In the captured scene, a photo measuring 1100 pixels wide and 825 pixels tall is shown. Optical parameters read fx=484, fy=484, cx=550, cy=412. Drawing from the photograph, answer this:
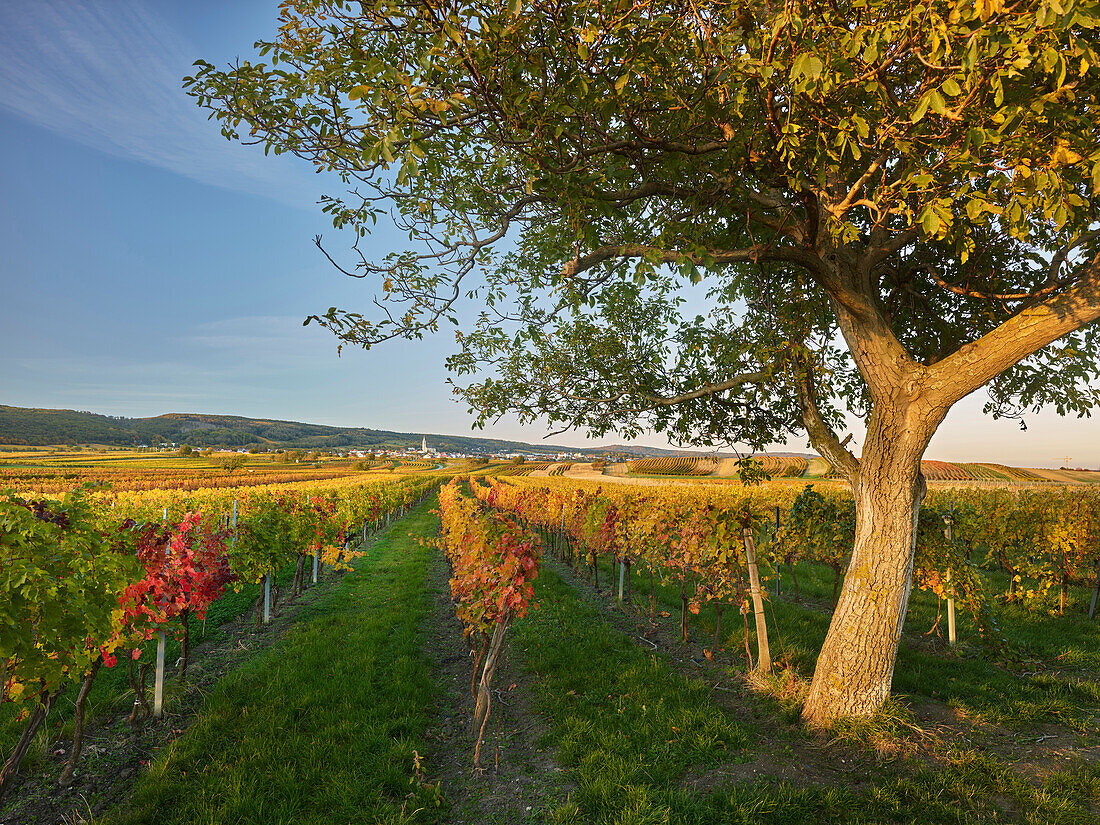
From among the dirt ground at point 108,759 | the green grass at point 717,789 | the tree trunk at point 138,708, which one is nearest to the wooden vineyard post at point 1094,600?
the green grass at point 717,789

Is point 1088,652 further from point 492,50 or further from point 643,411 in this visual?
point 492,50

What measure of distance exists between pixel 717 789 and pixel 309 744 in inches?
146

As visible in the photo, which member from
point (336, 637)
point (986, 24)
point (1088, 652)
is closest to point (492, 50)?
point (986, 24)

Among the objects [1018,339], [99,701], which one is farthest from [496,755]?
[1018,339]

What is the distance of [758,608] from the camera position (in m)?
6.09

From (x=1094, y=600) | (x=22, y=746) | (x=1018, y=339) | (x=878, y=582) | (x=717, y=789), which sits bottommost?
→ (x=717, y=789)

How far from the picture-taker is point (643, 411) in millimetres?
6184

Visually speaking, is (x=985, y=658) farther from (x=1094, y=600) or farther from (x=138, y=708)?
(x=138, y=708)

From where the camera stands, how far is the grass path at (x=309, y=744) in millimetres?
3781

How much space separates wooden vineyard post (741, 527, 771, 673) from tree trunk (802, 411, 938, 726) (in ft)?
3.28

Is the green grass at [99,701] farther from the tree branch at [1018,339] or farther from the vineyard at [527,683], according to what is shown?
the tree branch at [1018,339]

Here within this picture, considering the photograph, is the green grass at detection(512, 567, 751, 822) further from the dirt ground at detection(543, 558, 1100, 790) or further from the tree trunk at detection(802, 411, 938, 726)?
the tree trunk at detection(802, 411, 938, 726)

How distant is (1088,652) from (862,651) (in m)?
5.83

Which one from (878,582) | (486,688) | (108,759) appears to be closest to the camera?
(108,759)
